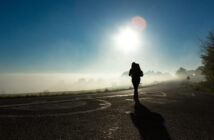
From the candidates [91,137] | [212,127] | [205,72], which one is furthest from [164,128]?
[205,72]

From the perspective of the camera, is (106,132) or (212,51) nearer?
(106,132)

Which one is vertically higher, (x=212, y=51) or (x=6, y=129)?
(x=212, y=51)

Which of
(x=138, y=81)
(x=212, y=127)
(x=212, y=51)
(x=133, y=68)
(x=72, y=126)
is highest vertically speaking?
(x=212, y=51)

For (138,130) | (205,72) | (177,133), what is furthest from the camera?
(205,72)

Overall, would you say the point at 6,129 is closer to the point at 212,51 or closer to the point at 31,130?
the point at 31,130

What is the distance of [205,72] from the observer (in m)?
21.7

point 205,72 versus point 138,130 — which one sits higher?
point 205,72

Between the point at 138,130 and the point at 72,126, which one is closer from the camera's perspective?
the point at 138,130

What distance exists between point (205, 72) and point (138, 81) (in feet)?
66.1

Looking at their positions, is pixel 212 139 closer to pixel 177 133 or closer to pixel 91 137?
pixel 177 133

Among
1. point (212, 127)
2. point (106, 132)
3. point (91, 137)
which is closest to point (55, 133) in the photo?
point (91, 137)

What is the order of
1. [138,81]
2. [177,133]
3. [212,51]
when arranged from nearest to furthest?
[177,133] → [138,81] → [212,51]

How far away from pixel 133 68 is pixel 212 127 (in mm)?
5735

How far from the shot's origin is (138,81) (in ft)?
27.3
